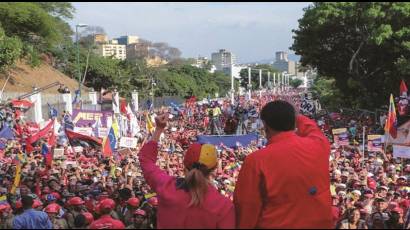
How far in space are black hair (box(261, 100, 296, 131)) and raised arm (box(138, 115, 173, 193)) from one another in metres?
→ 0.66

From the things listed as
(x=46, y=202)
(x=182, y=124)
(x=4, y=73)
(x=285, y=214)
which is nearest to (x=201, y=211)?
(x=285, y=214)

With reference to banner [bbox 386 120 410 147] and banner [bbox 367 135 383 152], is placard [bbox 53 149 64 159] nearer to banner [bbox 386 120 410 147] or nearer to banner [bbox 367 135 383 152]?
banner [bbox 367 135 383 152]

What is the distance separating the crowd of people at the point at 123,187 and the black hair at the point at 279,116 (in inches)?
26.8

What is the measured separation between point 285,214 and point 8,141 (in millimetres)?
17808

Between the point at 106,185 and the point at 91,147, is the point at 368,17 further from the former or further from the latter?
the point at 106,185

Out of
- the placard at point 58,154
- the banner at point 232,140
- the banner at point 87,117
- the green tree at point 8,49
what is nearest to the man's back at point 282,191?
the placard at point 58,154

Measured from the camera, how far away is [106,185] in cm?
1058

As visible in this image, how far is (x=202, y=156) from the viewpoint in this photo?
3.49 m

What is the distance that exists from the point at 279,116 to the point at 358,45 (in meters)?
31.0

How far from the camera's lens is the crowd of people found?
5.66 meters

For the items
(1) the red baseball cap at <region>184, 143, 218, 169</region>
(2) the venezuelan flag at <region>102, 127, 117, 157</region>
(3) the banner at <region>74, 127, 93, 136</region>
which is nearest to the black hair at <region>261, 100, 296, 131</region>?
(1) the red baseball cap at <region>184, 143, 218, 169</region>

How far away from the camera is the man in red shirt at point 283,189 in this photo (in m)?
3.22

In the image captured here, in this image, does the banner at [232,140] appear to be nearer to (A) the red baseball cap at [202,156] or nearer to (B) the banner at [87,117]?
(B) the banner at [87,117]

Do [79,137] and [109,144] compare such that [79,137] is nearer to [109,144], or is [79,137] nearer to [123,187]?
[109,144]
